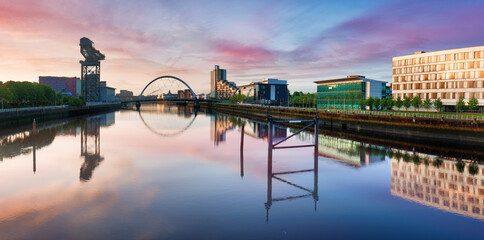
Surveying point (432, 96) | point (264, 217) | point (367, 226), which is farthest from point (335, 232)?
point (432, 96)

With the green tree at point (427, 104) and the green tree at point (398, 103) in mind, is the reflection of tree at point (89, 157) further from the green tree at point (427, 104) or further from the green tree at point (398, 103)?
the green tree at point (398, 103)

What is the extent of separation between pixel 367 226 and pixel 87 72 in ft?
707

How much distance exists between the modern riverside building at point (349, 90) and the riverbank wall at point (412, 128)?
61.2 metres

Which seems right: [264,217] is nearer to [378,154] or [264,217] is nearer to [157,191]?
[157,191]

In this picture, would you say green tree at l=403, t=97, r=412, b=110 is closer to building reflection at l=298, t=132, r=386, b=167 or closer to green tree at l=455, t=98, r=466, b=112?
green tree at l=455, t=98, r=466, b=112

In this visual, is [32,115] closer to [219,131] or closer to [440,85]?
[219,131]

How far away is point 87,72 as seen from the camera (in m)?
198

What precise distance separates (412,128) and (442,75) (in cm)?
4779

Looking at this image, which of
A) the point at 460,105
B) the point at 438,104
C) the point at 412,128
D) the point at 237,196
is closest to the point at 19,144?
the point at 237,196

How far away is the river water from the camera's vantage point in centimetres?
1506

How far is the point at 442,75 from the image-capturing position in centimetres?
8481

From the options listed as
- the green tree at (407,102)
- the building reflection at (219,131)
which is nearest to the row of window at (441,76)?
the green tree at (407,102)

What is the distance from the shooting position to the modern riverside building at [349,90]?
13550cm

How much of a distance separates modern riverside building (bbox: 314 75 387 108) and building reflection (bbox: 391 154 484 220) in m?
95.7
